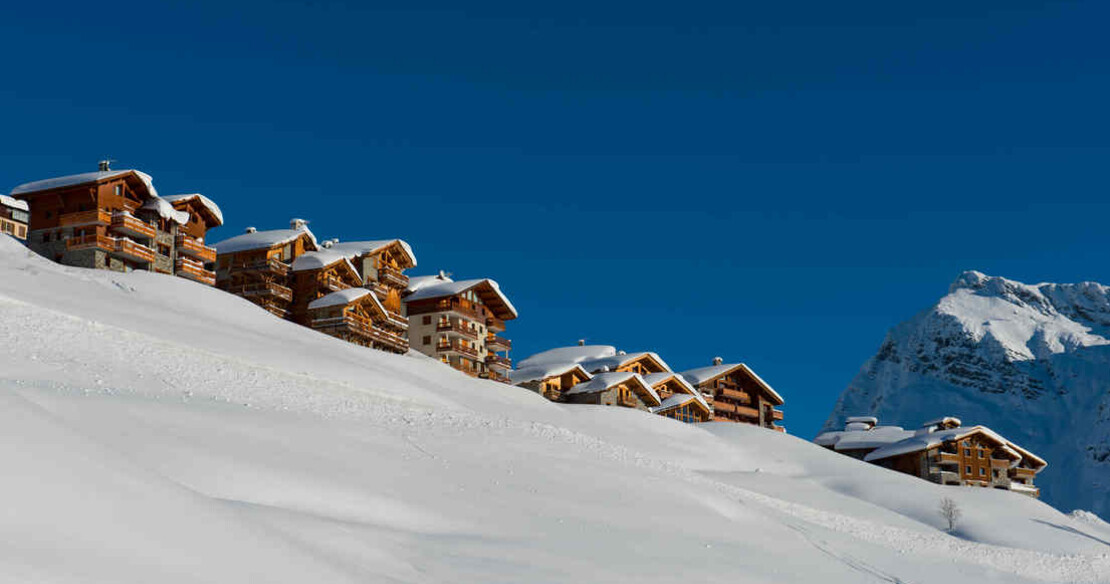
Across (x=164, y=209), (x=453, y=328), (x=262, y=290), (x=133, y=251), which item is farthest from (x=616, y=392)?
(x=133, y=251)

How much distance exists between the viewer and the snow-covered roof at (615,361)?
8806cm

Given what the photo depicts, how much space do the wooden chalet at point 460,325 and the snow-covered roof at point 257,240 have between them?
35.2ft

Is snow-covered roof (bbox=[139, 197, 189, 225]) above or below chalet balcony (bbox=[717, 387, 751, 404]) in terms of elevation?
above

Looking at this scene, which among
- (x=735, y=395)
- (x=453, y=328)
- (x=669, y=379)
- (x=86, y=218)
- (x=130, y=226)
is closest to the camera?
(x=86, y=218)

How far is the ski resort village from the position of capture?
1770 centimetres

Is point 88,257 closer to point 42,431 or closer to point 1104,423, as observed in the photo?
point 42,431

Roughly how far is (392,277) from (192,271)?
18.2m

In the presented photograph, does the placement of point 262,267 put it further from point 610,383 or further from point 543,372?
point 610,383

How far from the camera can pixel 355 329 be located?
75188 millimetres

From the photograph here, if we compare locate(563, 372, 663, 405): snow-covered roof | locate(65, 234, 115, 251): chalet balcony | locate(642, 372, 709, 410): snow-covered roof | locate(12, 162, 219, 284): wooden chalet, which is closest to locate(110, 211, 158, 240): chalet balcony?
locate(12, 162, 219, 284): wooden chalet

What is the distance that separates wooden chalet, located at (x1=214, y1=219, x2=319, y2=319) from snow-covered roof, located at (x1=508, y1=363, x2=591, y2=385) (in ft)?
51.5

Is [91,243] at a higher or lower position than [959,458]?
higher

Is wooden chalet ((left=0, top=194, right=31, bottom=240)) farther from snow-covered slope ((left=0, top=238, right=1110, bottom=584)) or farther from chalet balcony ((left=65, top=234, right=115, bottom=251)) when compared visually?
snow-covered slope ((left=0, top=238, right=1110, bottom=584))

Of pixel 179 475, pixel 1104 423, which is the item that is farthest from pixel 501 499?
pixel 1104 423
